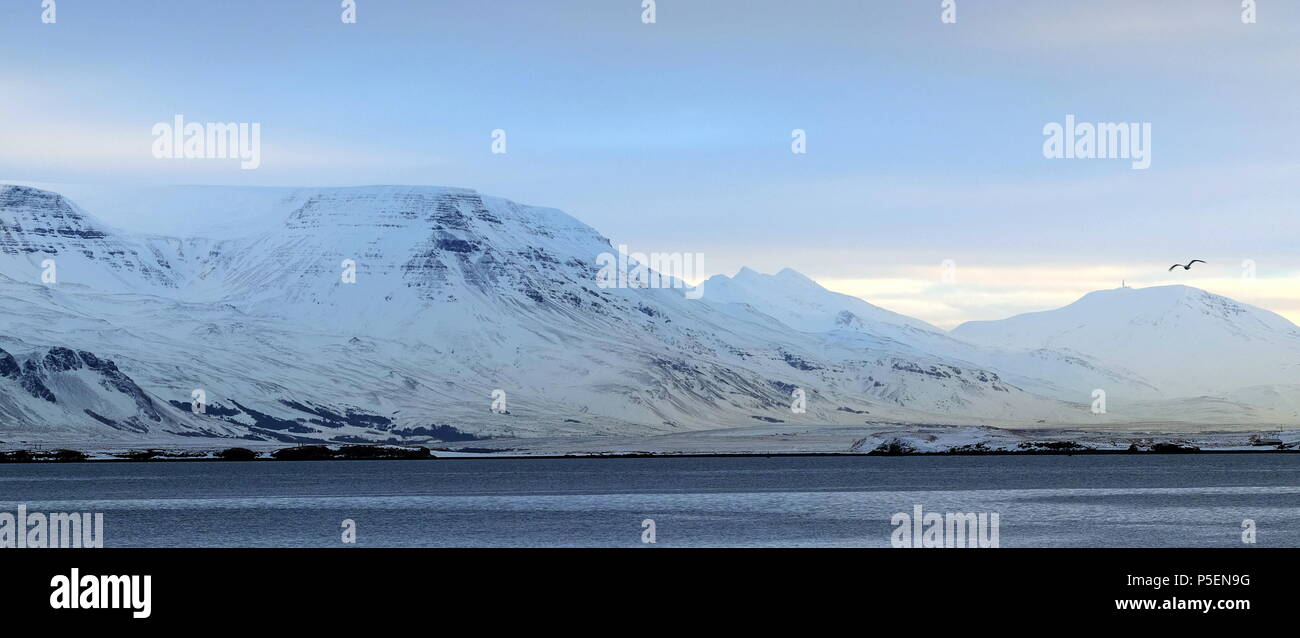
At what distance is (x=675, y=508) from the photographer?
11850cm

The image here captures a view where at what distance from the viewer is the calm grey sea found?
279 feet

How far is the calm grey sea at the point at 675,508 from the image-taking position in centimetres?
8500

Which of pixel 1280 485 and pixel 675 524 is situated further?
pixel 1280 485
